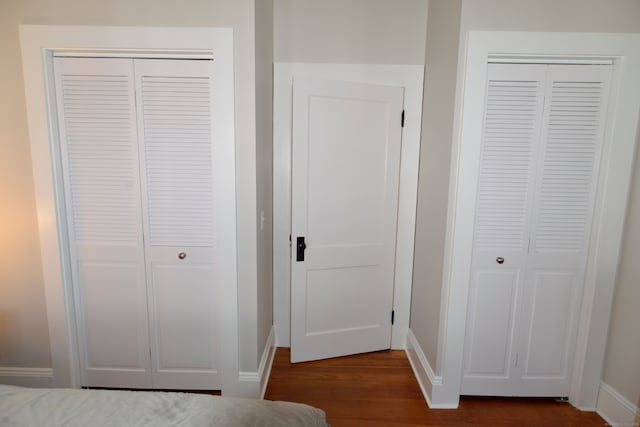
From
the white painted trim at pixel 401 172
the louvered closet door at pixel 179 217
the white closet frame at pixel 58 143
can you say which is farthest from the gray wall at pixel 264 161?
the louvered closet door at pixel 179 217

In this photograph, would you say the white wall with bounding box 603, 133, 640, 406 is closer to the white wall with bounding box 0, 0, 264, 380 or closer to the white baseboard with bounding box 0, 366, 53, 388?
the white wall with bounding box 0, 0, 264, 380

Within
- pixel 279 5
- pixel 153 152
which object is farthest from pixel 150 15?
pixel 279 5

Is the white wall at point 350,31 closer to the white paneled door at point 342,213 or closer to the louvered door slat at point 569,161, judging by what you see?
the white paneled door at point 342,213

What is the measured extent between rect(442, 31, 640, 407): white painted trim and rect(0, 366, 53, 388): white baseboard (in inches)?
97.5

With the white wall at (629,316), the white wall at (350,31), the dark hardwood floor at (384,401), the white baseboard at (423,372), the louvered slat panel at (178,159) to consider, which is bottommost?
the dark hardwood floor at (384,401)

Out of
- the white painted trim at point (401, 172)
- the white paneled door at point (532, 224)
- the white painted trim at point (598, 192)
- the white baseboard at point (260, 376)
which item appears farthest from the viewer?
the white painted trim at point (401, 172)

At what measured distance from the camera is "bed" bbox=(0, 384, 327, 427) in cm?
94

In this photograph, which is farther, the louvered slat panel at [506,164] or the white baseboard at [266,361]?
the white baseboard at [266,361]

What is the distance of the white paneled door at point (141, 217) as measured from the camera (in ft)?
5.84

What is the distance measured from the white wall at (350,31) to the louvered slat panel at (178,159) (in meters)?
0.86

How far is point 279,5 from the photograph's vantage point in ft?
7.37

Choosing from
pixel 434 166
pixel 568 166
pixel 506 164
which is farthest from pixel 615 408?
pixel 434 166

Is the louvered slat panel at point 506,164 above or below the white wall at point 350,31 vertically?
below

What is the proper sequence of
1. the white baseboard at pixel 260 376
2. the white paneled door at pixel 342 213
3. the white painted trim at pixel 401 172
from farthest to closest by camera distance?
the white painted trim at pixel 401 172 < the white paneled door at pixel 342 213 < the white baseboard at pixel 260 376
